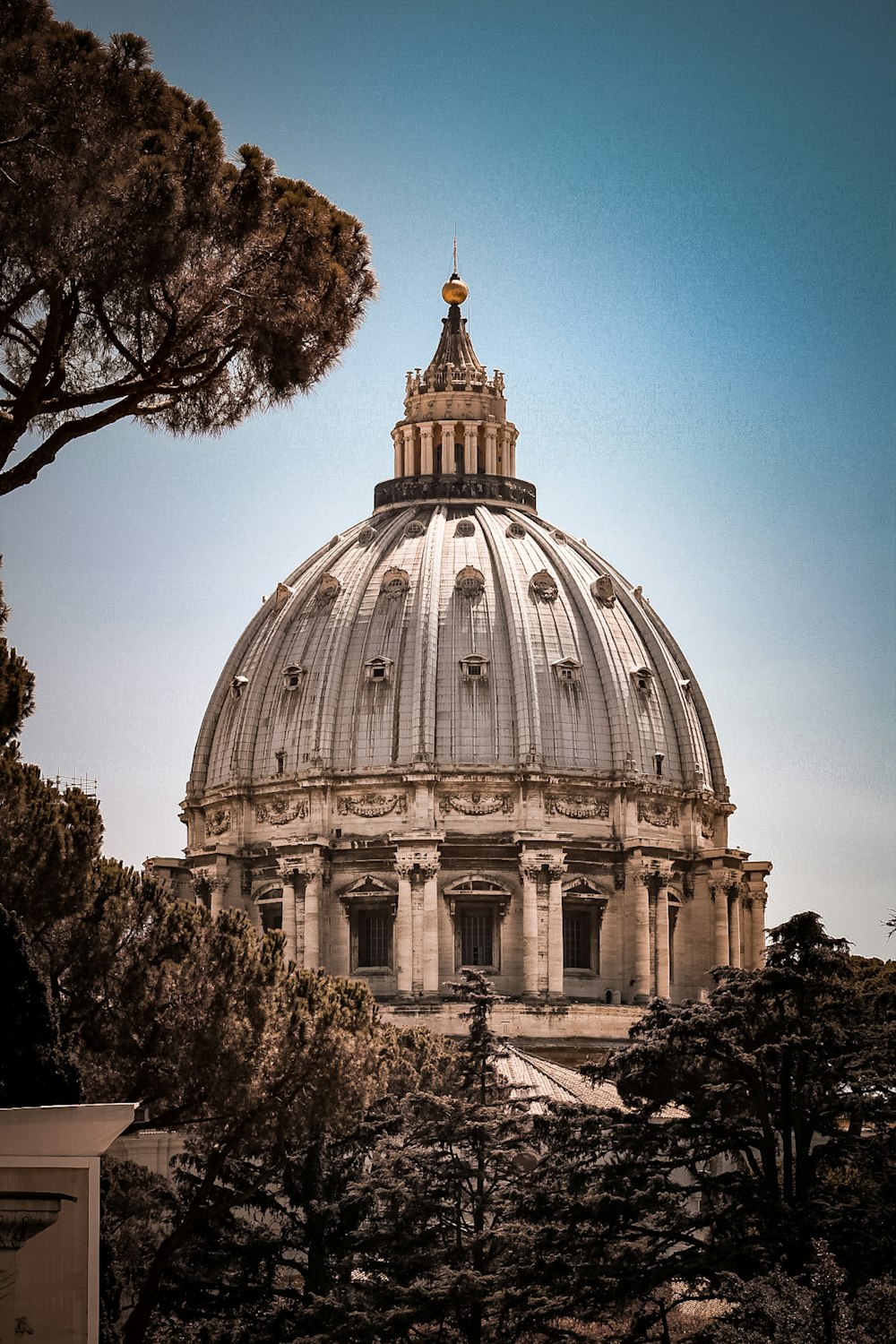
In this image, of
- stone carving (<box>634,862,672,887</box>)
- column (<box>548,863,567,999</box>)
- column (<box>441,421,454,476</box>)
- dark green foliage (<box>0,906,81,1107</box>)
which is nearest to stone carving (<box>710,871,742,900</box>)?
stone carving (<box>634,862,672,887</box>)

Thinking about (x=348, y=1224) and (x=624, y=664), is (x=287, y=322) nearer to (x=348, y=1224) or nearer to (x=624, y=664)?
(x=348, y=1224)

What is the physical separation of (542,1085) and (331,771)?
18.2 meters

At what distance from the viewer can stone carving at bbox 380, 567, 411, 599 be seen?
6719 cm

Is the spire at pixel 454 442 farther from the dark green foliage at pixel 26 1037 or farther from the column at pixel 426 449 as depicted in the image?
the dark green foliage at pixel 26 1037

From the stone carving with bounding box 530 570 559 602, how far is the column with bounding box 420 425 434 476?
7.25 m

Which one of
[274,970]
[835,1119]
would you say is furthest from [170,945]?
[835,1119]

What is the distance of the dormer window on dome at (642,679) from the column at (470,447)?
31.0ft

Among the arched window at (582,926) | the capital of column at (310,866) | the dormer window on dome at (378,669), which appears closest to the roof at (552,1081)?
the arched window at (582,926)

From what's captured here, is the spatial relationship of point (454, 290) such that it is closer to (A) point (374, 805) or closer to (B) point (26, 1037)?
(A) point (374, 805)

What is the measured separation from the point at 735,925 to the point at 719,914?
1530 millimetres

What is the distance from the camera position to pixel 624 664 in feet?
222

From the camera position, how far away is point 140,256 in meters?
16.9

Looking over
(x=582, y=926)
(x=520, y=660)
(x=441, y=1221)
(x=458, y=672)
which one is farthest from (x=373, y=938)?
(x=441, y=1221)

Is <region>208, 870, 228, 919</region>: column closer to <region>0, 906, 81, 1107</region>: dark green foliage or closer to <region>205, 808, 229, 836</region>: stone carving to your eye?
<region>205, 808, 229, 836</region>: stone carving
